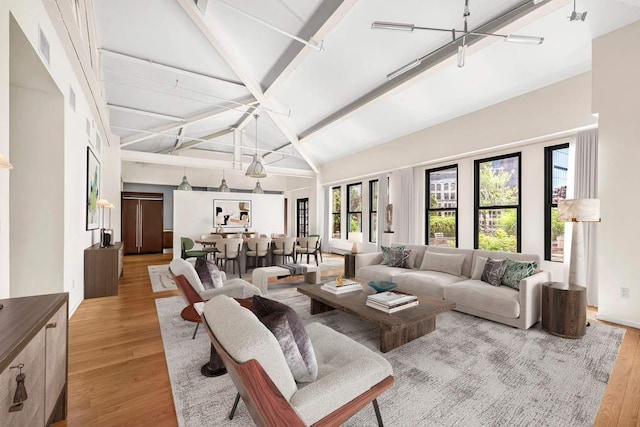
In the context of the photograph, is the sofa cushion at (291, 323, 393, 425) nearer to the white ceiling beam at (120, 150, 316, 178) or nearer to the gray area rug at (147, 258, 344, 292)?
the gray area rug at (147, 258, 344, 292)

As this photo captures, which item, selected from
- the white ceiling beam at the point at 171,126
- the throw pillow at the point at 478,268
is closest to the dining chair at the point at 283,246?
the white ceiling beam at the point at 171,126

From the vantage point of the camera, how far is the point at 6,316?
138cm

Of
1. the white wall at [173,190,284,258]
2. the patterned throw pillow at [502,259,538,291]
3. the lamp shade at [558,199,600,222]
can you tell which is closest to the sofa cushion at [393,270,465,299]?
the patterned throw pillow at [502,259,538,291]

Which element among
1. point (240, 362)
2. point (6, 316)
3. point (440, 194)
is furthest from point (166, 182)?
point (240, 362)

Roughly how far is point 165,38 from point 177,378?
4.88 meters

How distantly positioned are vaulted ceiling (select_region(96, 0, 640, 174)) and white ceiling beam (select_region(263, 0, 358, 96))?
0.8 inches

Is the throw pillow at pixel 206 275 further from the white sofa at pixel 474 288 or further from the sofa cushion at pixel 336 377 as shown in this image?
the white sofa at pixel 474 288

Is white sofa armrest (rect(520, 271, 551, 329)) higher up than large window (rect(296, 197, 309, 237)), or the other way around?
large window (rect(296, 197, 309, 237))

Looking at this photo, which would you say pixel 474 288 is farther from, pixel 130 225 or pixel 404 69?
pixel 130 225

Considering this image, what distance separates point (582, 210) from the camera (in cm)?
318

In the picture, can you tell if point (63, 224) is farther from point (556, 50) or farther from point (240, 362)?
point (556, 50)

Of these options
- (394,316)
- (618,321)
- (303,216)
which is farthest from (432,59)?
(303,216)

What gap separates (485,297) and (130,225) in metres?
10.8

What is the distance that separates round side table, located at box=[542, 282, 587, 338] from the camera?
10.0 feet
